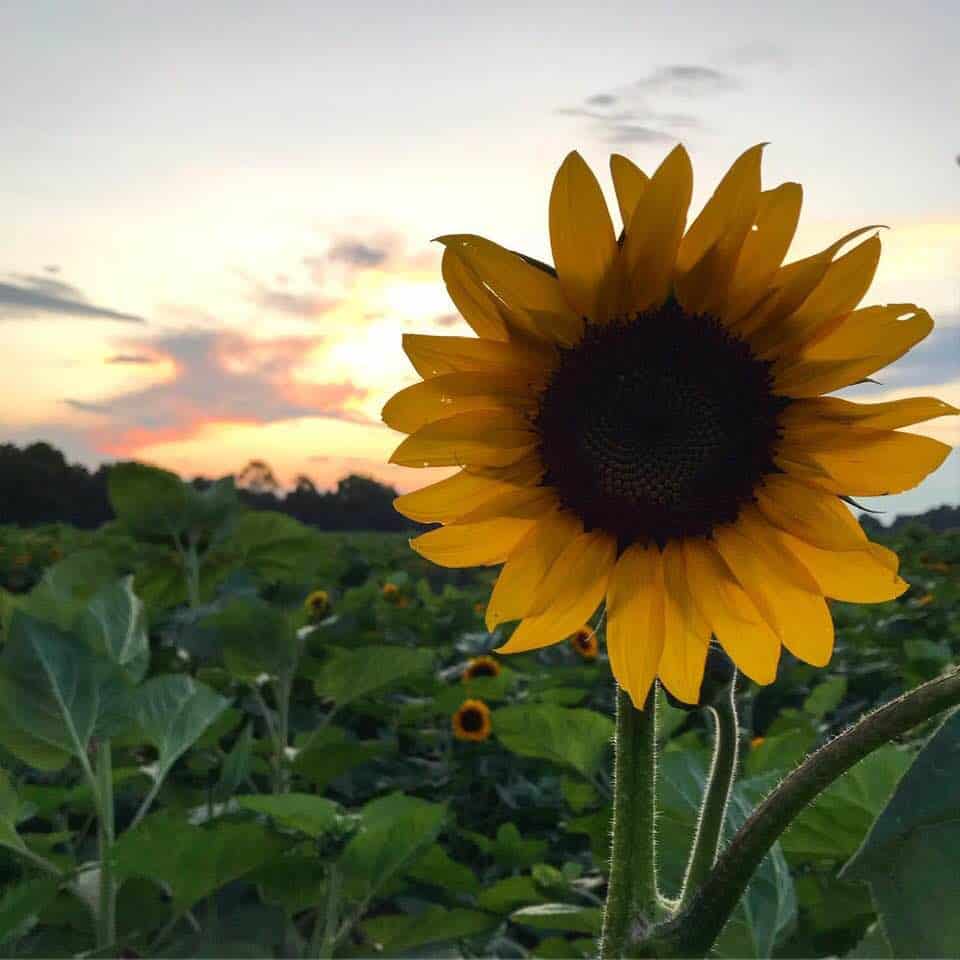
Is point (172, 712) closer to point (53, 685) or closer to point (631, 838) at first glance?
point (53, 685)

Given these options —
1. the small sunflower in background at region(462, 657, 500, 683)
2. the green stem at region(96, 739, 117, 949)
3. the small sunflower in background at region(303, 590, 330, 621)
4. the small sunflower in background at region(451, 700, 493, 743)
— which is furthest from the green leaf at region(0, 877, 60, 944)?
the small sunflower in background at region(303, 590, 330, 621)

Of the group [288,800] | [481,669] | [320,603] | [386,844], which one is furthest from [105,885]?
[320,603]

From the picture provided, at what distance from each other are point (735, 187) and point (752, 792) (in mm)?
836

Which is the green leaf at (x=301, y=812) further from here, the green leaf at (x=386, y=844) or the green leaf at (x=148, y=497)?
the green leaf at (x=148, y=497)

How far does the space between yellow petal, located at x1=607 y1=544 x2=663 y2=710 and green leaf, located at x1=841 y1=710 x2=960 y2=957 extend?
234 millimetres

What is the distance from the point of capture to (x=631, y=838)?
906 millimetres

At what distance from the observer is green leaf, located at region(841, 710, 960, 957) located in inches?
30.8

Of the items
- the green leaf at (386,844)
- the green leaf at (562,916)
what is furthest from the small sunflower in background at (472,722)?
the green leaf at (386,844)

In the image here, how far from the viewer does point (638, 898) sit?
89 centimetres

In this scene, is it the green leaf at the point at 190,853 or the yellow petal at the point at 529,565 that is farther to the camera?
the green leaf at the point at 190,853

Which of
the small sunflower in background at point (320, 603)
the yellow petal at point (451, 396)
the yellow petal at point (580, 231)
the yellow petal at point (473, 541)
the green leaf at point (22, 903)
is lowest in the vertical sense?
the green leaf at point (22, 903)

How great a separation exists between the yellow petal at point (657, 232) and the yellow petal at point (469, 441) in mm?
178

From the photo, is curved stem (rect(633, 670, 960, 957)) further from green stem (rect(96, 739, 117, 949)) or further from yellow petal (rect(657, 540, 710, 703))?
green stem (rect(96, 739, 117, 949))

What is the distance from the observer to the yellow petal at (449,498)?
3.65 ft
